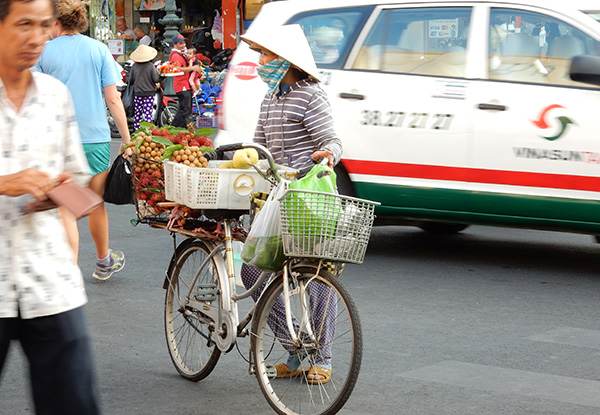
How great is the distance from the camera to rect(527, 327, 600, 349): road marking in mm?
5969

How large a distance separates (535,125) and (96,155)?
310cm

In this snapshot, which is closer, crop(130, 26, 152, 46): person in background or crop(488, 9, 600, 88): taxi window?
crop(488, 9, 600, 88): taxi window

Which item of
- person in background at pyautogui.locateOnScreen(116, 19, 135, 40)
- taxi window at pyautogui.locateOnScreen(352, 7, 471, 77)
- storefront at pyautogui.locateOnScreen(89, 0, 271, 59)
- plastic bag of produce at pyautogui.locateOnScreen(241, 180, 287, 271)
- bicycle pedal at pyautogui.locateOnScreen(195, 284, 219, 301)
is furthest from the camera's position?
person in background at pyautogui.locateOnScreen(116, 19, 135, 40)

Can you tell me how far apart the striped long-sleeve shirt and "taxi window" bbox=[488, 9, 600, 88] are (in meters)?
3.03

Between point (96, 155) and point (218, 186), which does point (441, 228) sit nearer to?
point (96, 155)

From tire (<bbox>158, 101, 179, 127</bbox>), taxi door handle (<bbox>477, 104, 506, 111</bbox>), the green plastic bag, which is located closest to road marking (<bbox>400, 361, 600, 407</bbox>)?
the green plastic bag

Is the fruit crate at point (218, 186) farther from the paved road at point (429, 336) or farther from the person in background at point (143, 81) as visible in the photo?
the person in background at point (143, 81)

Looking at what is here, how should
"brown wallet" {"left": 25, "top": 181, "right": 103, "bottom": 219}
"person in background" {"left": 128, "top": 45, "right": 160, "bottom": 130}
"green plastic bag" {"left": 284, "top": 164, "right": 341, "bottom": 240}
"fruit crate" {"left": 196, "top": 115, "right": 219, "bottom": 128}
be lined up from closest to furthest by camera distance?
"brown wallet" {"left": 25, "top": 181, "right": 103, "bottom": 219}, "green plastic bag" {"left": 284, "top": 164, "right": 341, "bottom": 240}, "person in background" {"left": 128, "top": 45, "right": 160, "bottom": 130}, "fruit crate" {"left": 196, "top": 115, "right": 219, "bottom": 128}

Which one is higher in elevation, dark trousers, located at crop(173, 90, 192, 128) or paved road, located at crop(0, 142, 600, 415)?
paved road, located at crop(0, 142, 600, 415)

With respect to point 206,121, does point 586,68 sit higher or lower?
higher

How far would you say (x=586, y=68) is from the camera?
728cm

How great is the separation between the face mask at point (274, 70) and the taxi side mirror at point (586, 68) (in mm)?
3112

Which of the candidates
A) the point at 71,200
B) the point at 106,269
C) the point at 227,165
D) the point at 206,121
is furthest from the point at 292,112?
the point at 206,121

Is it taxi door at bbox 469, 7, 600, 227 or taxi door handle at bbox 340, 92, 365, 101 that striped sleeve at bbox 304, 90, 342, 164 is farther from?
taxi door handle at bbox 340, 92, 365, 101
